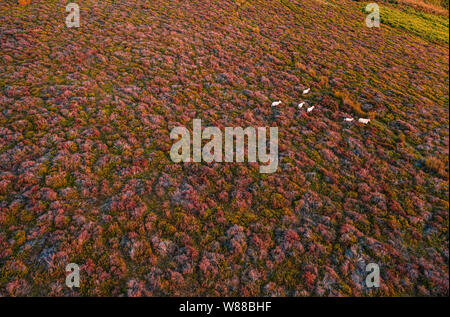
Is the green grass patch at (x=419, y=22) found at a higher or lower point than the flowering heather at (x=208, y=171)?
higher

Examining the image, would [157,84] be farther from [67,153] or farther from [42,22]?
[42,22]

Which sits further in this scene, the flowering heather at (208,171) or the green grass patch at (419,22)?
the green grass patch at (419,22)

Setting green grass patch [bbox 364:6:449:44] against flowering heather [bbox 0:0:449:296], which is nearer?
flowering heather [bbox 0:0:449:296]

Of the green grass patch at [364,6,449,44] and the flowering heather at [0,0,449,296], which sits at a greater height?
the green grass patch at [364,6,449,44]

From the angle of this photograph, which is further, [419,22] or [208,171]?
[419,22]

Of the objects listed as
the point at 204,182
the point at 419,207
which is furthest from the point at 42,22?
the point at 419,207

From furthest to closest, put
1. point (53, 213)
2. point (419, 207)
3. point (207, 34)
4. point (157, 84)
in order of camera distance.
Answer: point (207, 34), point (157, 84), point (419, 207), point (53, 213)

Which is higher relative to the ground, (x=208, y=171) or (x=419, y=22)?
(x=419, y=22)
